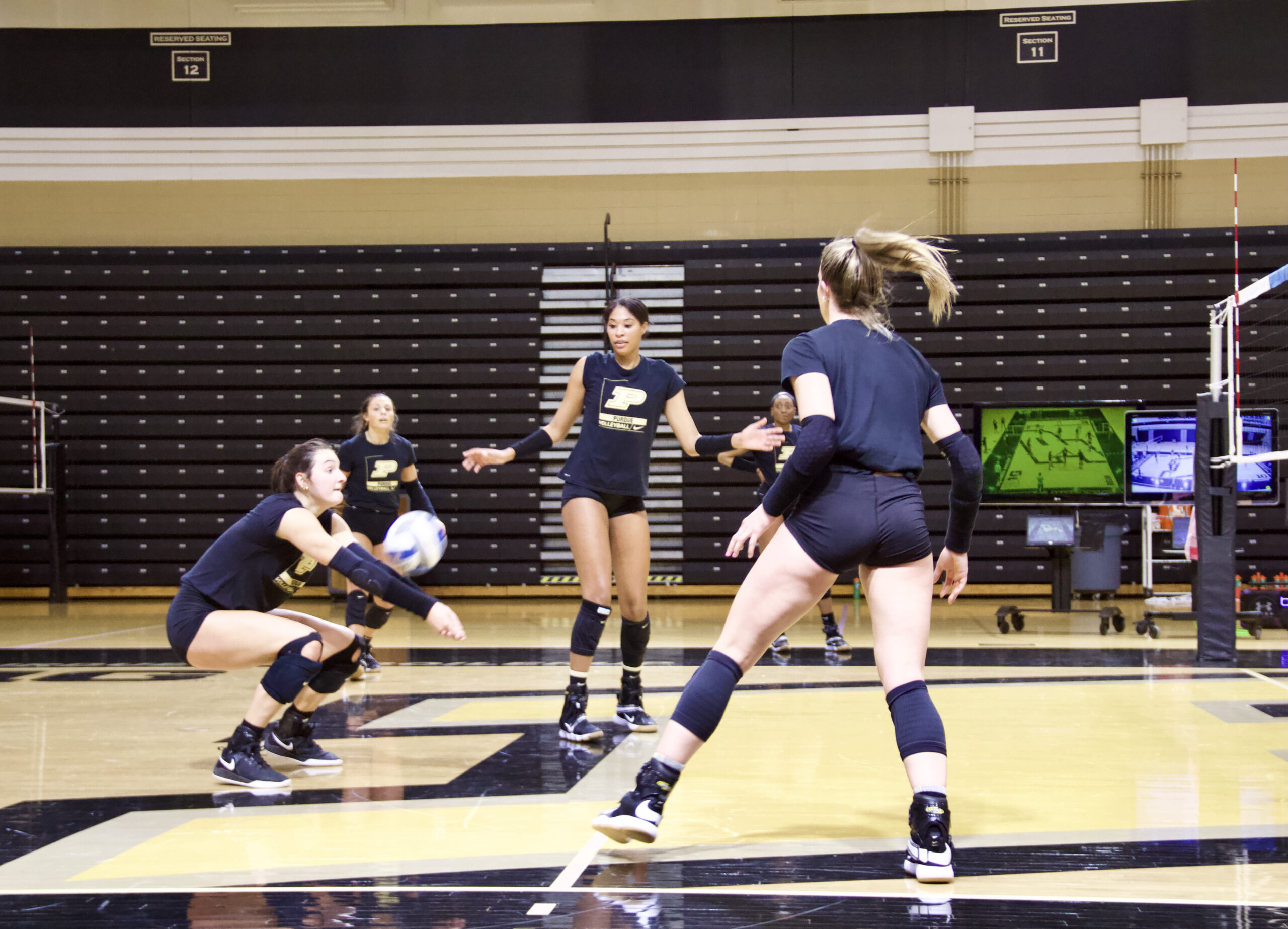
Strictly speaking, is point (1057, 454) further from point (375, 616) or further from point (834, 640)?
point (375, 616)

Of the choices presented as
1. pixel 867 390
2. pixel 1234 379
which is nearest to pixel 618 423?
pixel 867 390

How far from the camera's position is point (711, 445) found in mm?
3852

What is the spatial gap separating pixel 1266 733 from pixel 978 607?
634 cm

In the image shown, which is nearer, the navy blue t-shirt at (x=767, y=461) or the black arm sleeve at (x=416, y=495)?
the navy blue t-shirt at (x=767, y=461)

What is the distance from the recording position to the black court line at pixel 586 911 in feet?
6.34

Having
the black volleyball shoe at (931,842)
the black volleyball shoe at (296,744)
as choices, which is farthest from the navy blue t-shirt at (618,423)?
the black volleyball shoe at (931,842)

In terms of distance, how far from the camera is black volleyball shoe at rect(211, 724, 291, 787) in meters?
3.17

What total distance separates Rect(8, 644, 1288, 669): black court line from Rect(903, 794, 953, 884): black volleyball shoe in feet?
12.2

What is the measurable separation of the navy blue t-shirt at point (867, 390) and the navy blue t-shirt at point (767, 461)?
1997 millimetres

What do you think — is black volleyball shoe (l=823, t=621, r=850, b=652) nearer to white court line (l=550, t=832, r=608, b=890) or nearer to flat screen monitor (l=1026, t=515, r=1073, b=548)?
flat screen monitor (l=1026, t=515, r=1073, b=548)

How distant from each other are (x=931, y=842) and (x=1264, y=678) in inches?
161

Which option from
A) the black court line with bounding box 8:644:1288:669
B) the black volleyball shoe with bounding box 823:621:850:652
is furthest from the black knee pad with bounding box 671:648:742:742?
the black volleyball shoe with bounding box 823:621:850:652

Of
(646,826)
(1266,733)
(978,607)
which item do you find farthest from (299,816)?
(978,607)

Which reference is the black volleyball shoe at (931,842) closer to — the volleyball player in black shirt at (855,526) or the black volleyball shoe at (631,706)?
the volleyball player in black shirt at (855,526)
